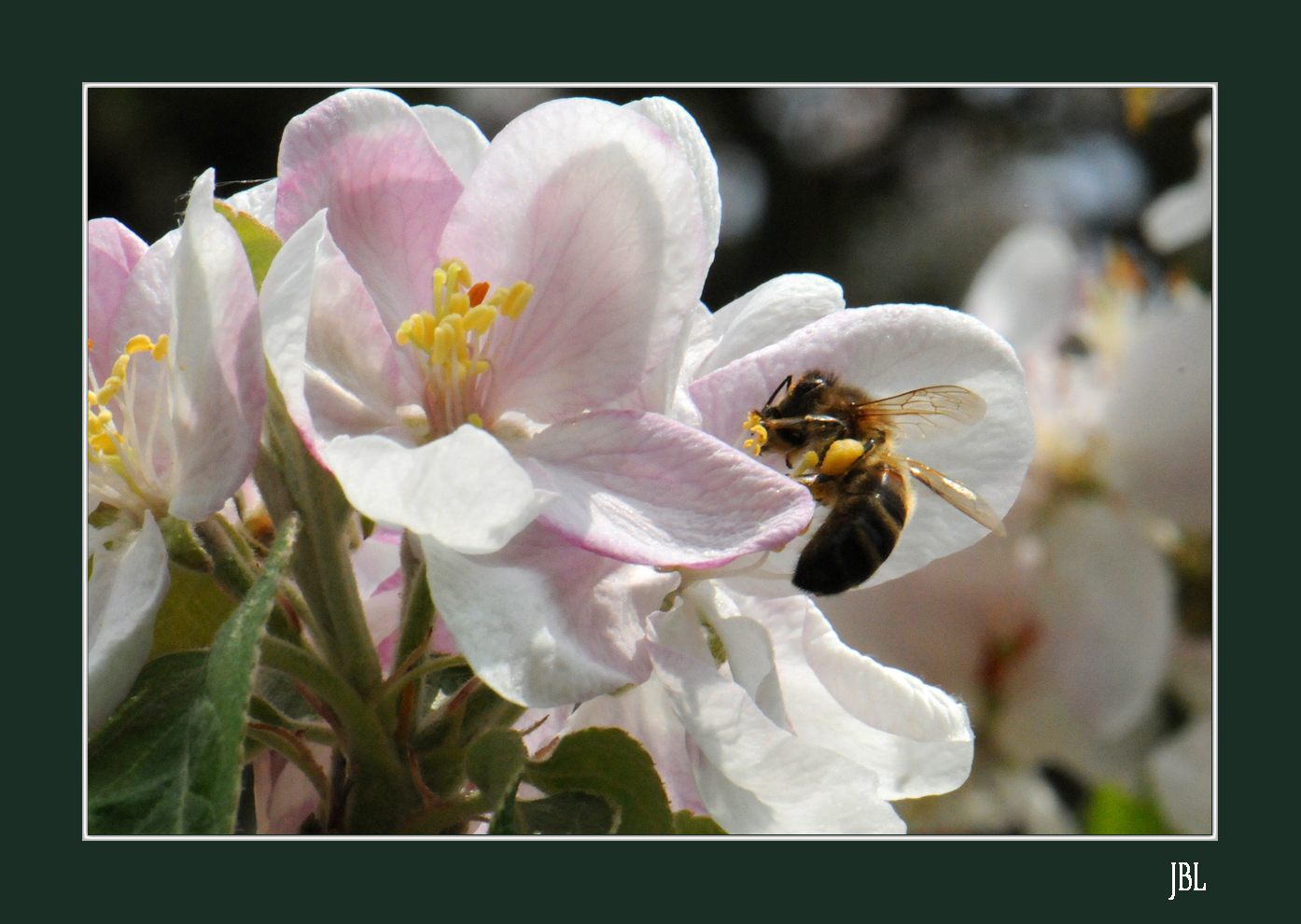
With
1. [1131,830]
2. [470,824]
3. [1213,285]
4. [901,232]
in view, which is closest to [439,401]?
[470,824]

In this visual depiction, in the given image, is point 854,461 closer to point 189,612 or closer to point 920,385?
point 920,385

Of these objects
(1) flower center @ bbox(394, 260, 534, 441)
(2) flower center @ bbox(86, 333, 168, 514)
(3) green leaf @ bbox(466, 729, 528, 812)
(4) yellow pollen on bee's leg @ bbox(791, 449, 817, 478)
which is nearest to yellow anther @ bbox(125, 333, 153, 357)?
(2) flower center @ bbox(86, 333, 168, 514)

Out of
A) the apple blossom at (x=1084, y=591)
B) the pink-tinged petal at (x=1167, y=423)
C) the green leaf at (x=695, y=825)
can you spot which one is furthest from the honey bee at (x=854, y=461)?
the pink-tinged petal at (x=1167, y=423)

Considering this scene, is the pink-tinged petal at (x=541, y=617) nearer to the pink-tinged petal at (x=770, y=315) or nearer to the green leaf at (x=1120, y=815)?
the pink-tinged petal at (x=770, y=315)

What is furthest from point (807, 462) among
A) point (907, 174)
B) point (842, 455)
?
point (907, 174)

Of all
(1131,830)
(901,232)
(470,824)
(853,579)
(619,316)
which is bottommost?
(1131,830)

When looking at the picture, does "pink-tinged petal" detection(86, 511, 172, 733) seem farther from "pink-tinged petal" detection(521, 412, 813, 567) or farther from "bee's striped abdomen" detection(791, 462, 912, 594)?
"bee's striped abdomen" detection(791, 462, 912, 594)

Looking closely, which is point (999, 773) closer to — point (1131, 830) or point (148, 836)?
point (1131, 830)
